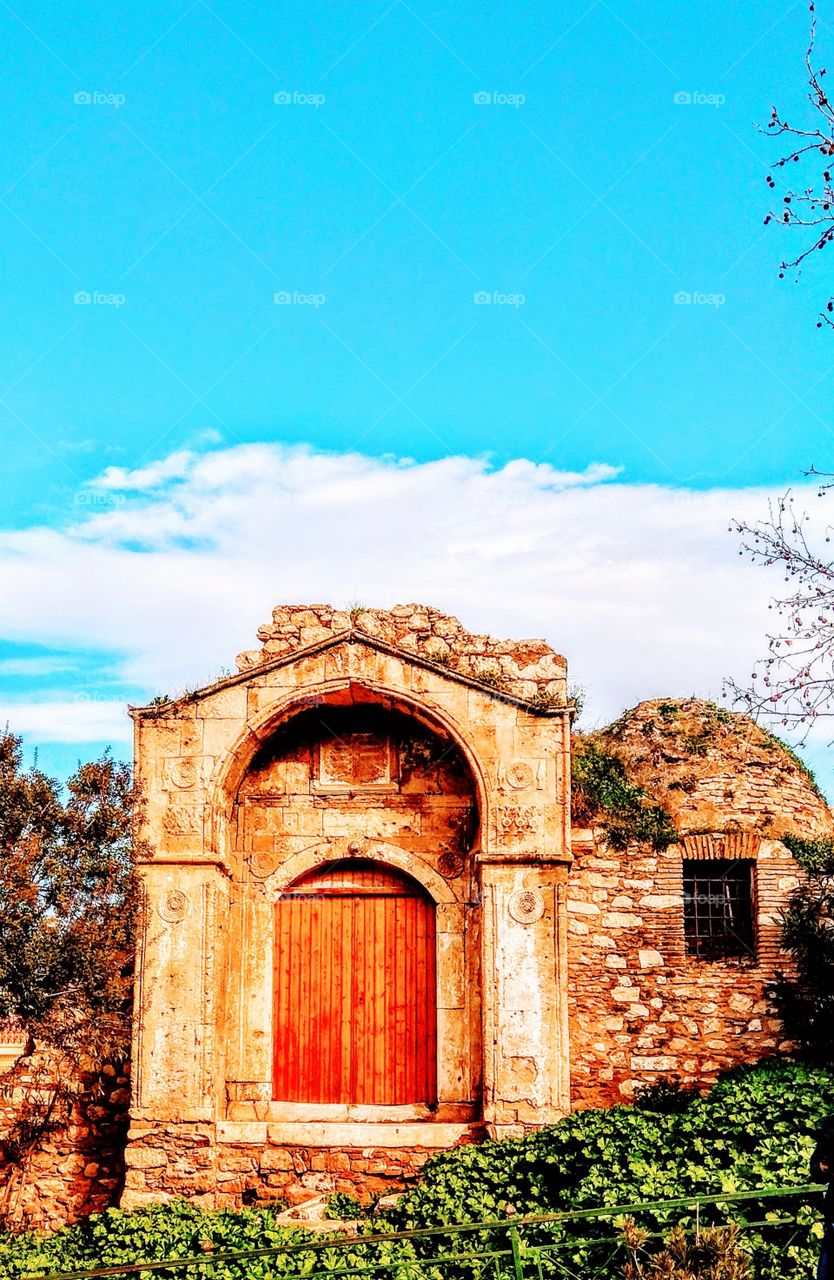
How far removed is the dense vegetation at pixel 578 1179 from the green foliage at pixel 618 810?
2.61 metres

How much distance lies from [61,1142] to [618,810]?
273 inches

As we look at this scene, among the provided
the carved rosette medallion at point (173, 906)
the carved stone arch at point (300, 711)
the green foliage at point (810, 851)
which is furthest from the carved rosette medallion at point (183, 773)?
the green foliage at point (810, 851)

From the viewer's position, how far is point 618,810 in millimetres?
13422

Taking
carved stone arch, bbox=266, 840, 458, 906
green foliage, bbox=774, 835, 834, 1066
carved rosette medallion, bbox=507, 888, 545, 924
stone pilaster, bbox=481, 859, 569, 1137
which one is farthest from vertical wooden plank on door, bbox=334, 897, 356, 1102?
green foliage, bbox=774, 835, 834, 1066

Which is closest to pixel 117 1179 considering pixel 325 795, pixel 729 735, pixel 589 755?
pixel 325 795

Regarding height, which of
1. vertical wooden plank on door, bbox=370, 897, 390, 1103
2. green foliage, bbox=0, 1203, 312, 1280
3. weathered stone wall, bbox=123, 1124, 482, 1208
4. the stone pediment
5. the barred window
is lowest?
green foliage, bbox=0, 1203, 312, 1280

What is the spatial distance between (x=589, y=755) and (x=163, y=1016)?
5512mm

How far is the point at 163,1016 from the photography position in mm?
12383

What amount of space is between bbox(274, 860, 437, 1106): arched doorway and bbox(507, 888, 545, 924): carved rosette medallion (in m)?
→ 1.30

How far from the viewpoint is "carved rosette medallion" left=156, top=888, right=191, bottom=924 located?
12.6 m

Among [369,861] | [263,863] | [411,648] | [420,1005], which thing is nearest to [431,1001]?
[420,1005]

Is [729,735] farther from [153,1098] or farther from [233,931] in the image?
[153,1098]

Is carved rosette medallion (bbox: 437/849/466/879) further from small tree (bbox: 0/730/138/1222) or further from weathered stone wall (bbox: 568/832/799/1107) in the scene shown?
small tree (bbox: 0/730/138/1222)

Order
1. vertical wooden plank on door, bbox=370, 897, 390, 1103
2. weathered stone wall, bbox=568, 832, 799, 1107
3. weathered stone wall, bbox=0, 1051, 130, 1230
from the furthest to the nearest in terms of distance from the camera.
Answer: vertical wooden plank on door, bbox=370, 897, 390, 1103 → weathered stone wall, bbox=568, 832, 799, 1107 → weathered stone wall, bbox=0, 1051, 130, 1230
